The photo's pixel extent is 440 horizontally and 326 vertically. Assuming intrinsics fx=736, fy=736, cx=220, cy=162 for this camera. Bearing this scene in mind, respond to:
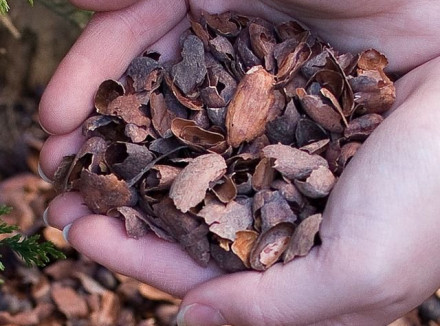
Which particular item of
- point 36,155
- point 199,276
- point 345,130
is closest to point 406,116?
point 345,130

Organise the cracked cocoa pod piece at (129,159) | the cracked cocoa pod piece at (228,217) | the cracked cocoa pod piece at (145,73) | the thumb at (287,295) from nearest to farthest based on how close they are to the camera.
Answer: the thumb at (287,295) → the cracked cocoa pod piece at (228,217) → the cracked cocoa pod piece at (129,159) → the cracked cocoa pod piece at (145,73)

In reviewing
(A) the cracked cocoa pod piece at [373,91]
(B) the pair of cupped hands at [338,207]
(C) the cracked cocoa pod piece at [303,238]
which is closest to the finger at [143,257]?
(B) the pair of cupped hands at [338,207]

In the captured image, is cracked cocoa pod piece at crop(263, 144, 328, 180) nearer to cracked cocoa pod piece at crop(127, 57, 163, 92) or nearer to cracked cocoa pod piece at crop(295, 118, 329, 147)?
cracked cocoa pod piece at crop(295, 118, 329, 147)

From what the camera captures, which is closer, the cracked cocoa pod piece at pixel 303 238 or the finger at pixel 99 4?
the cracked cocoa pod piece at pixel 303 238

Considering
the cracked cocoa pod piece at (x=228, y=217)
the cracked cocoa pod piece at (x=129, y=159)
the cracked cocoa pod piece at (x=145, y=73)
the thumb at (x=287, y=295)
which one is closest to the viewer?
the thumb at (x=287, y=295)

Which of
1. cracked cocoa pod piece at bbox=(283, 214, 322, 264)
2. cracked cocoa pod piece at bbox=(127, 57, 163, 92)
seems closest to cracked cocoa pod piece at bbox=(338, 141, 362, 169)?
cracked cocoa pod piece at bbox=(283, 214, 322, 264)

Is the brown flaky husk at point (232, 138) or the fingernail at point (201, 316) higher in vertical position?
the brown flaky husk at point (232, 138)

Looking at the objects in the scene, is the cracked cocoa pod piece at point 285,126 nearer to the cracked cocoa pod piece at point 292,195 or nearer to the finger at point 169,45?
the cracked cocoa pod piece at point 292,195

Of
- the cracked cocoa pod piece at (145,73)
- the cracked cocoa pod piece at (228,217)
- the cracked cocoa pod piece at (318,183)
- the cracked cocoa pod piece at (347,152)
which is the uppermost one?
the cracked cocoa pod piece at (145,73)
